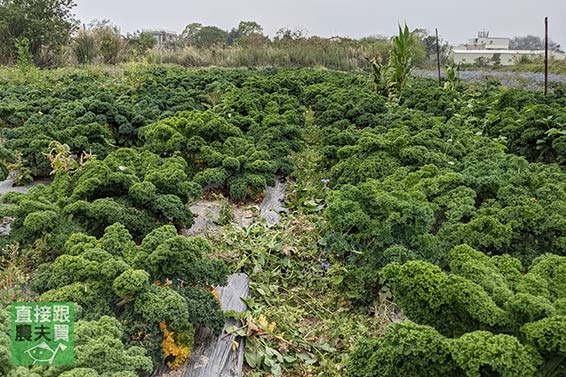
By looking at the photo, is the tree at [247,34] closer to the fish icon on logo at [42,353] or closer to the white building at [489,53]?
the white building at [489,53]

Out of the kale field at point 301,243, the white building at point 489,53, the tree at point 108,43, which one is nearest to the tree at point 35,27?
the tree at point 108,43

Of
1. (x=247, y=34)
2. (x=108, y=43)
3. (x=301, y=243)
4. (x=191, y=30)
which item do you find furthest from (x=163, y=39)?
(x=301, y=243)

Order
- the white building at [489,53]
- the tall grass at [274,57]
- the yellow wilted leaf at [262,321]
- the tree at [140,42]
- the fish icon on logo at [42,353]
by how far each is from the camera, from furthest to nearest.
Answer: the white building at [489,53], the tree at [140,42], the tall grass at [274,57], the yellow wilted leaf at [262,321], the fish icon on logo at [42,353]

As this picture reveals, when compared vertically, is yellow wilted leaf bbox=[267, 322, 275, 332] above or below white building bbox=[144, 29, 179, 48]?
Answer: below

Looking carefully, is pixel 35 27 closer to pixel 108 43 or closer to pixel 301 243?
pixel 108 43

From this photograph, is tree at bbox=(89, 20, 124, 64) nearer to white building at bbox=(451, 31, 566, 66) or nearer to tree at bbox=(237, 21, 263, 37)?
white building at bbox=(451, 31, 566, 66)

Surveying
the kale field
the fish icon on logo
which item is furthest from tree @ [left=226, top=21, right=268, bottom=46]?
the fish icon on logo
